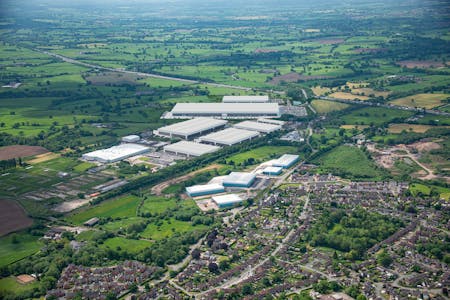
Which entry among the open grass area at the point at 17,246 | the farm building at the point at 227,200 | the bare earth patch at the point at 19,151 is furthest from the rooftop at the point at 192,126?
the open grass area at the point at 17,246

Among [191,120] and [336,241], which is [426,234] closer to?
[336,241]

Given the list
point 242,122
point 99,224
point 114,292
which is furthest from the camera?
point 242,122

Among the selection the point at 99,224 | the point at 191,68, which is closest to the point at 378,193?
the point at 99,224

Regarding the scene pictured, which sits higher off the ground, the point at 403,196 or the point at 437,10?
the point at 437,10

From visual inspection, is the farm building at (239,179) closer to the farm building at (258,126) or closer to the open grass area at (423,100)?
the farm building at (258,126)

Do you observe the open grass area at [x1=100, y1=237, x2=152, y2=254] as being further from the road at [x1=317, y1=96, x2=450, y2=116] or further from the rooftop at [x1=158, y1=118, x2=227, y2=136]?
the road at [x1=317, y1=96, x2=450, y2=116]
